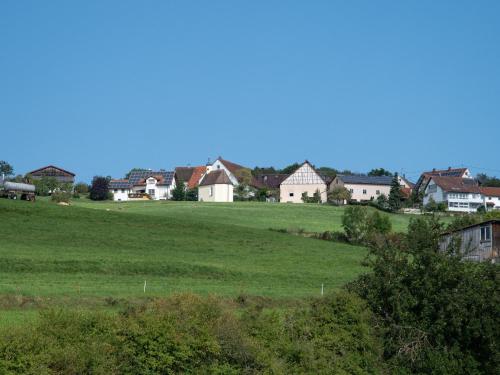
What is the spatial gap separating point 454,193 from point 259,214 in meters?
49.2

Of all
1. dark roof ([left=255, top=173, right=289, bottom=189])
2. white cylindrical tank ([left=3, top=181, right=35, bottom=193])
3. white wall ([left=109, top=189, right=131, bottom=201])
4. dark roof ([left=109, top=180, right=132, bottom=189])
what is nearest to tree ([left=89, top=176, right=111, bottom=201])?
white wall ([left=109, top=189, right=131, bottom=201])

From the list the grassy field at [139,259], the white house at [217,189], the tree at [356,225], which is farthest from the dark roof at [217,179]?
the tree at [356,225]

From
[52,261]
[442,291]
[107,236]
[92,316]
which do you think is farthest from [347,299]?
[107,236]

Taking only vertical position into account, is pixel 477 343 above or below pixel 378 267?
below

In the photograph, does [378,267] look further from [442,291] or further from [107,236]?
[107,236]

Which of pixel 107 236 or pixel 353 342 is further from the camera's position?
pixel 107 236

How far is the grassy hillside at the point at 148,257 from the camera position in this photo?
3812 centimetres

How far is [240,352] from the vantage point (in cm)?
1623

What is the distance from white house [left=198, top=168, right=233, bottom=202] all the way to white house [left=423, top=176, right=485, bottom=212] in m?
33.8

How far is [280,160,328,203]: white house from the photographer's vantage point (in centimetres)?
14175

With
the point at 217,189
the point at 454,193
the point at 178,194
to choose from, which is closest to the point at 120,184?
the point at 178,194

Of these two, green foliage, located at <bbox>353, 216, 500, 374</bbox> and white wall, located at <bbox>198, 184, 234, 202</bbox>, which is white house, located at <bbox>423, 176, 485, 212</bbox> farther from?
green foliage, located at <bbox>353, 216, 500, 374</bbox>

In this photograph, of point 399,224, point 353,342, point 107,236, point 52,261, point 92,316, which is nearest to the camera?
point 92,316

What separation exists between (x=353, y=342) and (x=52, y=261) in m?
29.1
